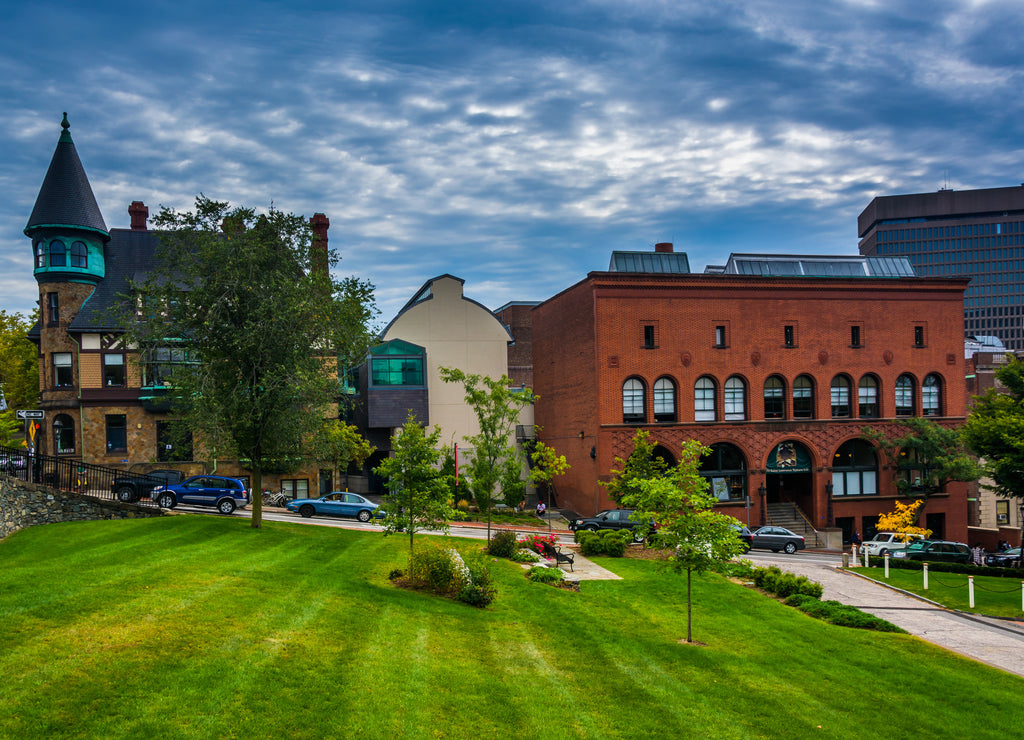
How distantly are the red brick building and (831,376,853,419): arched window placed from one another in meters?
0.11

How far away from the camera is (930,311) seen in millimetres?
57188

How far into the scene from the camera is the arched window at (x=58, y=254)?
4428cm

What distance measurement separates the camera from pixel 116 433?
44.9 metres

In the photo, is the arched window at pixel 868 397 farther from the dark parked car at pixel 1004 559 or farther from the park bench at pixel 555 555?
the park bench at pixel 555 555

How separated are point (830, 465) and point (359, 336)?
39.0 m

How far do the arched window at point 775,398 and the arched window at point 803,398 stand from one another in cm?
97

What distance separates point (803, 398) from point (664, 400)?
11.0 meters

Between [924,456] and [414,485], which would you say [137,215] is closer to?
[414,485]

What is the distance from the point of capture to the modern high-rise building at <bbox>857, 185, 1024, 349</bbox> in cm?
15538

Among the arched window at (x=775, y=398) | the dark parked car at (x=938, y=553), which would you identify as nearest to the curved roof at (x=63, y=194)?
the arched window at (x=775, y=398)

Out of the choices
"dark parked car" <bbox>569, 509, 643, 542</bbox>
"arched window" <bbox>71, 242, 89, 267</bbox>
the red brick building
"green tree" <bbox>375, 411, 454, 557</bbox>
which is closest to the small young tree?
the red brick building

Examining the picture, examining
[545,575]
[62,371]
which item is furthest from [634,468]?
[62,371]

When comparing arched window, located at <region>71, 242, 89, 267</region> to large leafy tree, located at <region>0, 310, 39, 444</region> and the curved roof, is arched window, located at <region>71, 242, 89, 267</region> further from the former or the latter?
large leafy tree, located at <region>0, 310, 39, 444</region>

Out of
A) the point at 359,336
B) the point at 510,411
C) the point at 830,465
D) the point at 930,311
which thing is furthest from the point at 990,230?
the point at 359,336
